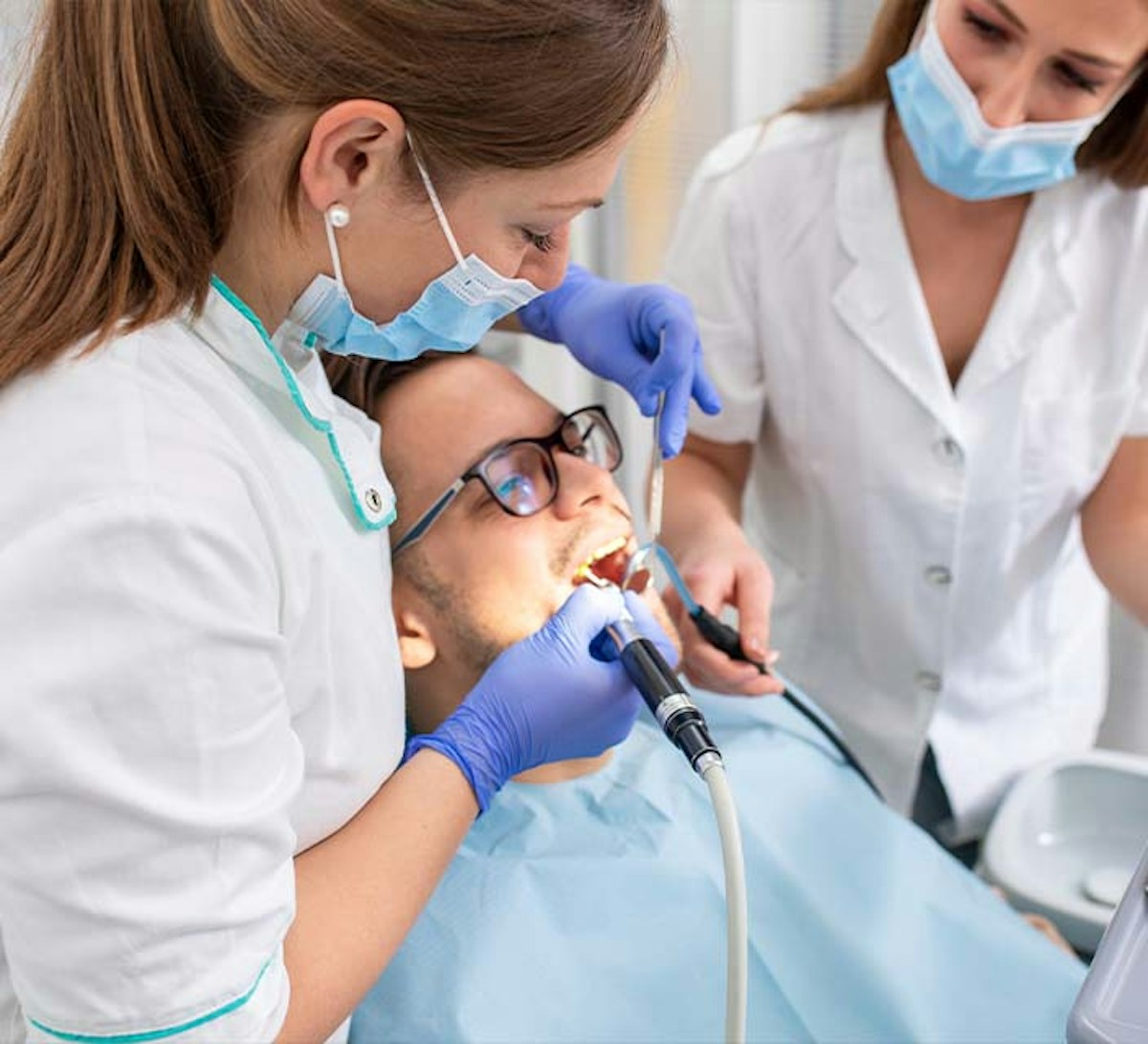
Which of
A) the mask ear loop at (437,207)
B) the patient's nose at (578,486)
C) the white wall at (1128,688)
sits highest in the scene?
the mask ear loop at (437,207)

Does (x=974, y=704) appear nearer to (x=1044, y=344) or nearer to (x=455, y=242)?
(x=1044, y=344)

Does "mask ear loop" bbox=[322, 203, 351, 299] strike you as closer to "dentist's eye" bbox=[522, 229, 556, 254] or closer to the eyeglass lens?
"dentist's eye" bbox=[522, 229, 556, 254]

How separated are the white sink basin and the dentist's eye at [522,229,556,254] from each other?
3.70 feet

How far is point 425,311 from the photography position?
106 cm

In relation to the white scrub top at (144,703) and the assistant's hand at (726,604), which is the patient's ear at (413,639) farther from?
the white scrub top at (144,703)

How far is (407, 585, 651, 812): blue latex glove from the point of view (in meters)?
1.21

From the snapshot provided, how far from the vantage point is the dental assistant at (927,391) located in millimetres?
1744

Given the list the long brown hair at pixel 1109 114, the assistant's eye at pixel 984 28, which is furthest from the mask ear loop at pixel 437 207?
the long brown hair at pixel 1109 114

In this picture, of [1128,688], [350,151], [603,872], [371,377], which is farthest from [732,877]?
[1128,688]

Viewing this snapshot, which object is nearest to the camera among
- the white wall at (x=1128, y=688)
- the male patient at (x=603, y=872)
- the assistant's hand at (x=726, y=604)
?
the male patient at (x=603, y=872)

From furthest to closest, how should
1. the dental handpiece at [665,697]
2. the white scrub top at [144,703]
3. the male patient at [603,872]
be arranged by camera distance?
the male patient at [603,872] < the dental handpiece at [665,697] < the white scrub top at [144,703]

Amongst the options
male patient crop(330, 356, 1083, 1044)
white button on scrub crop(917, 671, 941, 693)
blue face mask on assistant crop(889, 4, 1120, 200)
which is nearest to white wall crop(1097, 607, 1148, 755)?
white button on scrub crop(917, 671, 941, 693)

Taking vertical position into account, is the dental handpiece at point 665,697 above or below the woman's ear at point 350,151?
below

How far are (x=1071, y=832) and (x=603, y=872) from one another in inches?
29.8
